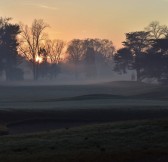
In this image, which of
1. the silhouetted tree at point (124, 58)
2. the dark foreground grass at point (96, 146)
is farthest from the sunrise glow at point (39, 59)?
the dark foreground grass at point (96, 146)

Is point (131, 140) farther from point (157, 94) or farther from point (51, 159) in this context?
point (157, 94)

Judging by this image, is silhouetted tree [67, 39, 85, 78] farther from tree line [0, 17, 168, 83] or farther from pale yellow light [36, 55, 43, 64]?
pale yellow light [36, 55, 43, 64]

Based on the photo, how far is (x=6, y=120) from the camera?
30.3 metres

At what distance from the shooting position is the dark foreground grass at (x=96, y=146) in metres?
14.0

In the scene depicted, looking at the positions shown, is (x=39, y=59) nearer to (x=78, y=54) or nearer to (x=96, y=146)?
(x=78, y=54)

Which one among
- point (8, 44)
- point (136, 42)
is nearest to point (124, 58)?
point (136, 42)

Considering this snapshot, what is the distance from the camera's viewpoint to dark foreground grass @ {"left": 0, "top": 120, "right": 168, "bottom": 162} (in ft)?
45.9

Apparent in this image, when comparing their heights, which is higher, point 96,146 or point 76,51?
point 76,51

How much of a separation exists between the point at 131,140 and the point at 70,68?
577ft

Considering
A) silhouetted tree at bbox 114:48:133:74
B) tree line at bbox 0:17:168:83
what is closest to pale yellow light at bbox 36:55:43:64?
tree line at bbox 0:17:168:83

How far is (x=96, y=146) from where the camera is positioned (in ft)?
51.0

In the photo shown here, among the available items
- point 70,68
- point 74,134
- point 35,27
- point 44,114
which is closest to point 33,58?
point 35,27

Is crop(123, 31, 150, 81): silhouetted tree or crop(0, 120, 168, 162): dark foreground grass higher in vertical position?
crop(123, 31, 150, 81): silhouetted tree

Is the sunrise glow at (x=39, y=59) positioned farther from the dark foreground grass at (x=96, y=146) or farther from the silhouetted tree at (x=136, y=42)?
the dark foreground grass at (x=96, y=146)
